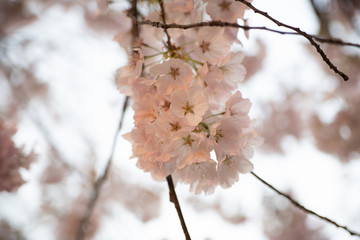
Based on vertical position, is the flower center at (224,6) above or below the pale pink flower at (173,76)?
above

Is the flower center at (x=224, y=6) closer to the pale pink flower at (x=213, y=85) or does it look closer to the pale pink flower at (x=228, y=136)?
the pale pink flower at (x=213, y=85)

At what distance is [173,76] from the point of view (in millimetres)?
Answer: 699

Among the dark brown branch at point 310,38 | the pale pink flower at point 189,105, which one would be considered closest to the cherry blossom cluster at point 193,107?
the pale pink flower at point 189,105

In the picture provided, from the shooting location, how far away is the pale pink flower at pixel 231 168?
0.75 metres

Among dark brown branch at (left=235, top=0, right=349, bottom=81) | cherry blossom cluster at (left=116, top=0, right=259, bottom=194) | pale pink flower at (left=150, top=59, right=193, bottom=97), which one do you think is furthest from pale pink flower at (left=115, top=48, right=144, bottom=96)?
dark brown branch at (left=235, top=0, right=349, bottom=81)

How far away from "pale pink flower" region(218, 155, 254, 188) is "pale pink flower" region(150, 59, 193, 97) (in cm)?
22

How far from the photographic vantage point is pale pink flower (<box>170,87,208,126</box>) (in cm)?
64

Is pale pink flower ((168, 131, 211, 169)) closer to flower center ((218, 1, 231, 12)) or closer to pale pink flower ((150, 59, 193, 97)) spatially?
pale pink flower ((150, 59, 193, 97))

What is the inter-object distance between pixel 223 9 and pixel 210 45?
5.0 inches

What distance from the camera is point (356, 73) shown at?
3162 mm

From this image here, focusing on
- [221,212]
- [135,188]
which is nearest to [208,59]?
[135,188]

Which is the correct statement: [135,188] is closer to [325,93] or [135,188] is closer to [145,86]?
[325,93]

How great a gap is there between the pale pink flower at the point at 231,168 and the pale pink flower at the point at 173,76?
222 millimetres

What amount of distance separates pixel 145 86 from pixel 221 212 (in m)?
4.55
